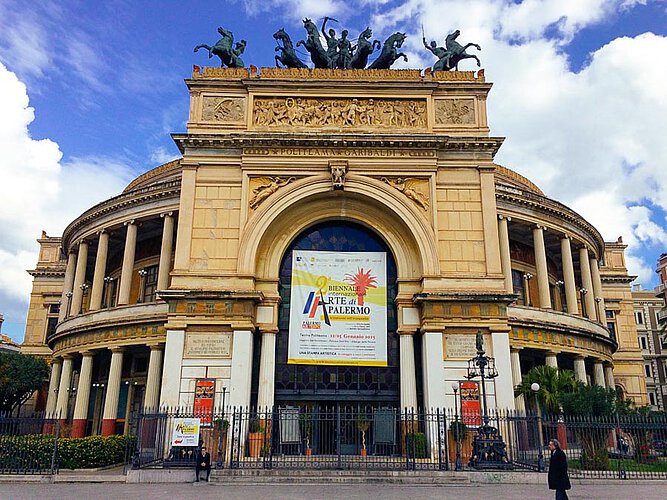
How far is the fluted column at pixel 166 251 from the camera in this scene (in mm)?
34375

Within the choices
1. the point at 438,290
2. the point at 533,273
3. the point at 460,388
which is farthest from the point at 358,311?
the point at 533,273

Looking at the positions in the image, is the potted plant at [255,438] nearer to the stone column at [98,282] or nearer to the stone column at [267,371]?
the stone column at [267,371]

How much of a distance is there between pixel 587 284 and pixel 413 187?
20399 mm

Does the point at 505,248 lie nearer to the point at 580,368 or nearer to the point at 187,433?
the point at 580,368

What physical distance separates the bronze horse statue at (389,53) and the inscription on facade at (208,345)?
16.5 meters

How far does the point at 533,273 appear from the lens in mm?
40344

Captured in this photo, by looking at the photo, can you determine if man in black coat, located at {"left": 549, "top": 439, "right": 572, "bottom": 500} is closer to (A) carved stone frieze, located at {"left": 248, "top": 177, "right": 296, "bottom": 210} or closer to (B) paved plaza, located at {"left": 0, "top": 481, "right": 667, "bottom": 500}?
(B) paved plaza, located at {"left": 0, "top": 481, "right": 667, "bottom": 500}

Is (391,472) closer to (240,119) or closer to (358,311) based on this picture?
(358,311)

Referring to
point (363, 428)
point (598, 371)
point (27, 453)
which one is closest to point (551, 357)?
point (598, 371)

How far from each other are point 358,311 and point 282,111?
1082 cm

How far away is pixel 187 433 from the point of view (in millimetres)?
19906

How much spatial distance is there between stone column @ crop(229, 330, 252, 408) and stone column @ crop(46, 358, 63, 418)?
19.9 m

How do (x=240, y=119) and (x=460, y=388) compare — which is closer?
(x=460, y=388)

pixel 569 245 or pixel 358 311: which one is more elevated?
pixel 569 245
